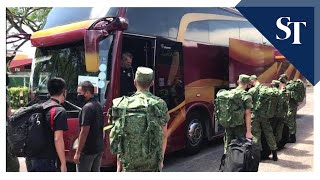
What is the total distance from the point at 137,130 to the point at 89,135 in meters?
1.12

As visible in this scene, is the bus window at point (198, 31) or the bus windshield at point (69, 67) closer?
the bus windshield at point (69, 67)

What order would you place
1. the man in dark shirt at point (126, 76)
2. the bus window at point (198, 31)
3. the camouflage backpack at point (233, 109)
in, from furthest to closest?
the bus window at point (198, 31)
the man in dark shirt at point (126, 76)
the camouflage backpack at point (233, 109)

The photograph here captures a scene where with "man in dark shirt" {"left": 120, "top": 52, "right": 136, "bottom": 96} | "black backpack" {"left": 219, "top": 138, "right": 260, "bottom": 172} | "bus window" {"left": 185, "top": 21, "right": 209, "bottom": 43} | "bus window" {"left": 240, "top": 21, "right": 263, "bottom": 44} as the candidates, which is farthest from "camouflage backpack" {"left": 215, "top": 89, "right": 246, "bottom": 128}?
"bus window" {"left": 240, "top": 21, "right": 263, "bottom": 44}

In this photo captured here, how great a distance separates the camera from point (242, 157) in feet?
16.4

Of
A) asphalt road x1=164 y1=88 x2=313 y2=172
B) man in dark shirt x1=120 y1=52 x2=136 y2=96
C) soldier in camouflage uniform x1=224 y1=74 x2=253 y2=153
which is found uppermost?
man in dark shirt x1=120 y1=52 x2=136 y2=96

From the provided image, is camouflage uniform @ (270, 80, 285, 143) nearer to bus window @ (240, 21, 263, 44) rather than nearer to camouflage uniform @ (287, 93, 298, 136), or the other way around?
camouflage uniform @ (287, 93, 298, 136)

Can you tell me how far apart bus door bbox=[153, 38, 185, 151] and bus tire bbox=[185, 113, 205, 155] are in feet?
1.04

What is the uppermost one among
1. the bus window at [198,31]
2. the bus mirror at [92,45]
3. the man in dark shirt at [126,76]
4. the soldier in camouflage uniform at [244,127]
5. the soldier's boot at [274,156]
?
the bus window at [198,31]

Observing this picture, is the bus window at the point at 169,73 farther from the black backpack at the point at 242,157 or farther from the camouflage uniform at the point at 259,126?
the black backpack at the point at 242,157

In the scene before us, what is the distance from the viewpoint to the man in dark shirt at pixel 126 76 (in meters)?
5.95

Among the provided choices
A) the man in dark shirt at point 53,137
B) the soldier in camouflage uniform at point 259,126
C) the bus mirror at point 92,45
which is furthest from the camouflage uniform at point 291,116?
the man in dark shirt at point 53,137

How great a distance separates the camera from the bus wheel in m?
7.46
